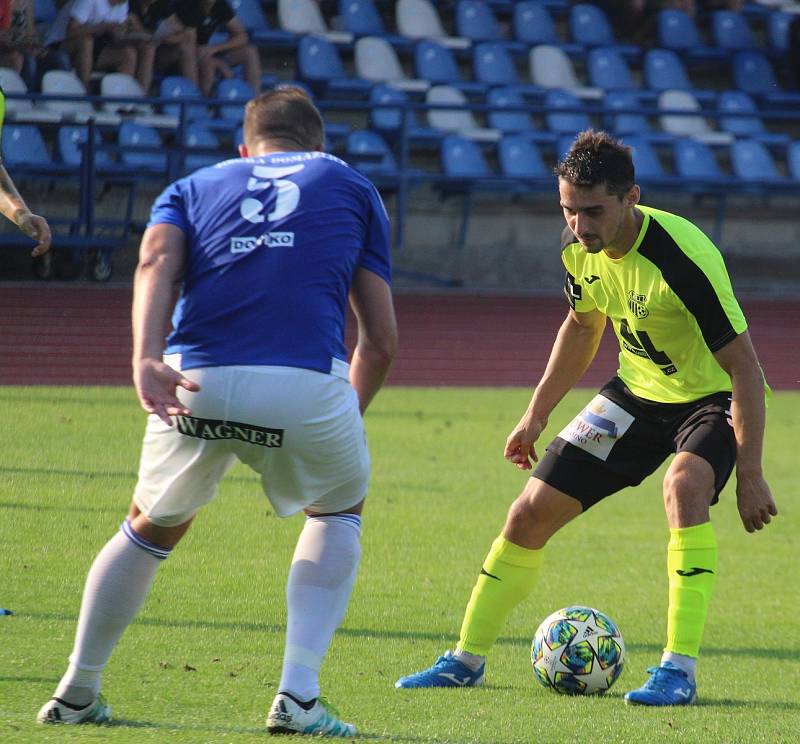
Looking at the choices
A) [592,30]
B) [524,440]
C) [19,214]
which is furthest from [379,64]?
[524,440]

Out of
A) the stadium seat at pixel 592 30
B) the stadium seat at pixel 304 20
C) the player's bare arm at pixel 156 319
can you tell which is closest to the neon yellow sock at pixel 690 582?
the player's bare arm at pixel 156 319

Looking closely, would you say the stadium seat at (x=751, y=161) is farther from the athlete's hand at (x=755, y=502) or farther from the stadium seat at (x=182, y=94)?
the athlete's hand at (x=755, y=502)

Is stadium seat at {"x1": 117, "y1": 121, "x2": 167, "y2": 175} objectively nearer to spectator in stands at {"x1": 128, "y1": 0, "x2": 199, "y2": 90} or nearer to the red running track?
spectator in stands at {"x1": 128, "y1": 0, "x2": 199, "y2": 90}

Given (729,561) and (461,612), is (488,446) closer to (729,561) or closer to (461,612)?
(729,561)

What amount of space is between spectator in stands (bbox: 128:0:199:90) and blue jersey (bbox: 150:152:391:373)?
14.2m

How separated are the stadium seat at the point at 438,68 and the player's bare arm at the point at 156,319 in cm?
1722

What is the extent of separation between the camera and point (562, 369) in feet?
17.3

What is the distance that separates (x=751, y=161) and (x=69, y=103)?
10023 millimetres

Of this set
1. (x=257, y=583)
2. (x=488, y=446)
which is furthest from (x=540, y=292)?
(x=257, y=583)

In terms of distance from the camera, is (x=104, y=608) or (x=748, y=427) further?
(x=748, y=427)

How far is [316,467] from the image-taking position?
3770 mm

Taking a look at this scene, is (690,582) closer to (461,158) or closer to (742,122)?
(461,158)

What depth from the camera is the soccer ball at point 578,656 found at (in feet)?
15.5

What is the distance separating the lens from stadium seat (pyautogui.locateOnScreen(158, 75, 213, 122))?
58.7ft
